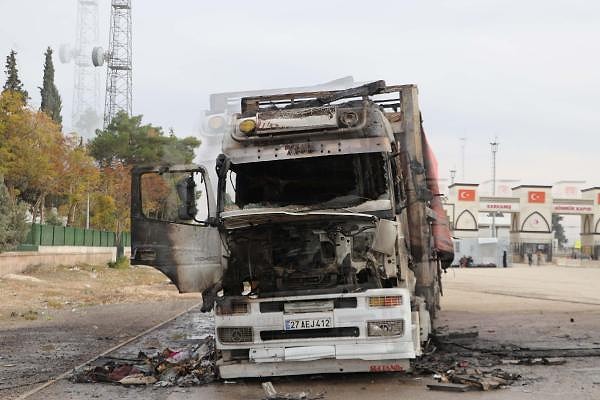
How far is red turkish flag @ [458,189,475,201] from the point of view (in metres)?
66.2

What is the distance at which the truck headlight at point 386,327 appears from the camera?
8.34m

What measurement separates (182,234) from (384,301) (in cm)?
253

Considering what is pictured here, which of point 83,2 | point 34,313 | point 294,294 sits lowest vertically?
point 34,313

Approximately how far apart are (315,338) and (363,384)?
0.85 meters

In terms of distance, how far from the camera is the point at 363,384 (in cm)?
870

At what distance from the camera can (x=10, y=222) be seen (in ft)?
99.1

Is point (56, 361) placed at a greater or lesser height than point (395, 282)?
lesser

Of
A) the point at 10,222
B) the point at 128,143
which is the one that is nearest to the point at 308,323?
the point at 10,222

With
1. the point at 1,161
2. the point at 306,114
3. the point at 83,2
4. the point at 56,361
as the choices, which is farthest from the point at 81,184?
the point at 83,2

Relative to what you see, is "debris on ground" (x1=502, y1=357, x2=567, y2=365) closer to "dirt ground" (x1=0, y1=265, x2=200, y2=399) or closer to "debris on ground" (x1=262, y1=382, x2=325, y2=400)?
"debris on ground" (x1=262, y1=382, x2=325, y2=400)

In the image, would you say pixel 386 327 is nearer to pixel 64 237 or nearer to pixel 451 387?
pixel 451 387

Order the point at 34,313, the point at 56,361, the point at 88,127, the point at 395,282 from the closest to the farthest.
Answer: the point at 395,282
the point at 56,361
the point at 34,313
the point at 88,127

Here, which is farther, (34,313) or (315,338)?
(34,313)

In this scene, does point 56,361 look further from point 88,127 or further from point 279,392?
point 88,127
